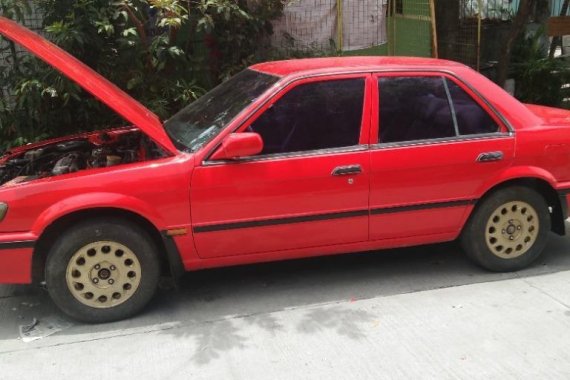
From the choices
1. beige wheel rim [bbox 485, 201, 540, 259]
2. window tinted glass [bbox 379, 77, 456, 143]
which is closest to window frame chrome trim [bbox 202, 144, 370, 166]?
window tinted glass [bbox 379, 77, 456, 143]

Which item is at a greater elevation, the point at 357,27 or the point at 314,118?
the point at 357,27

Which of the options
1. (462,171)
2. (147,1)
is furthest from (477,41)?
(462,171)

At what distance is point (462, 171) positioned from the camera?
432 centimetres

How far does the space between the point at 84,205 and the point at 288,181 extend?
50.8 inches

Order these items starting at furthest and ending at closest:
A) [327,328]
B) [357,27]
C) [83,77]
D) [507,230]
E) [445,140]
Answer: [357,27] → [507,230] → [445,140] → [83,77] → [327,328]

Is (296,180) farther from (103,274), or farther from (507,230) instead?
(507,230)

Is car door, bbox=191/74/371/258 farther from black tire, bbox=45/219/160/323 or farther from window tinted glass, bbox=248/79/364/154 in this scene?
black tire, bbox=45/219/160/323

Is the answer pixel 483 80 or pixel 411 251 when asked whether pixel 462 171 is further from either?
pixel 411 251

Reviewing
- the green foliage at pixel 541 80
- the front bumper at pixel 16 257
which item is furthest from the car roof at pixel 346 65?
the green foliage at pixel 541 80

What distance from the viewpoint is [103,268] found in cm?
392

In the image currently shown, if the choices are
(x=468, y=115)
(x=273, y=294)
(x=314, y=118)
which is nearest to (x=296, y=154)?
(x=314, y=118)

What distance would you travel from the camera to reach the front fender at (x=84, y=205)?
12.2 feet

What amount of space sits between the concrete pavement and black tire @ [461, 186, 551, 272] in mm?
138

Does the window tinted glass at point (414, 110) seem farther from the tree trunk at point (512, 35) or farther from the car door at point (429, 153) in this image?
the tree trunk at point (512, 35)
